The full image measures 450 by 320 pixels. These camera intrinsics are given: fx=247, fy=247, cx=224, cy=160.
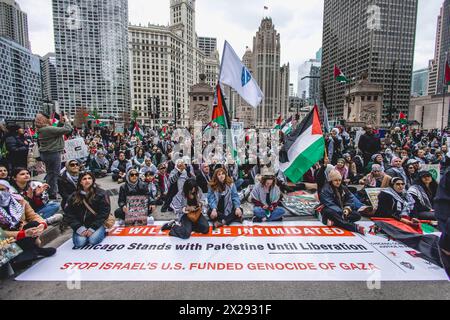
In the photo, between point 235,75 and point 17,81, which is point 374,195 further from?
point 17,81

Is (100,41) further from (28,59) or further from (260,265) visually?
(260,265)

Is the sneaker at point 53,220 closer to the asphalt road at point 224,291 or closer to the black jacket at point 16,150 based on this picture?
the asphalt road at point 224,291

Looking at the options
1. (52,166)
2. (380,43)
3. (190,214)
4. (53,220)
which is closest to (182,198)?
(190,214)

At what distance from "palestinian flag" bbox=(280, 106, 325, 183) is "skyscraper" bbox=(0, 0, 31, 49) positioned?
163 meters

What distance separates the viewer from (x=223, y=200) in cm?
562

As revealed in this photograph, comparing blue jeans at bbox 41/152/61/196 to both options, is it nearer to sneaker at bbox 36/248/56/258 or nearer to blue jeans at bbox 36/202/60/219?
blue jeans at bbox 36/202/60/219

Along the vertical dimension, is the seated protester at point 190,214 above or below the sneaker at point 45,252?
above

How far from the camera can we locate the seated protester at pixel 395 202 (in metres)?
5.37

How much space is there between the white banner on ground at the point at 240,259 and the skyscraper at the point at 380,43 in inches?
3984

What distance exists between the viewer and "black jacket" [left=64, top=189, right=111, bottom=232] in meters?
4.46

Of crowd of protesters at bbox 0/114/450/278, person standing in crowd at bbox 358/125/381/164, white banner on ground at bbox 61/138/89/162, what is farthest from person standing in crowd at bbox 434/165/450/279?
white banner on ground at bbox 61/138/89/162

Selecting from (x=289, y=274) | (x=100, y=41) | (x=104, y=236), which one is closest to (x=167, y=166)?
(x=104, y=236)

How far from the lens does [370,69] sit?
9338cm

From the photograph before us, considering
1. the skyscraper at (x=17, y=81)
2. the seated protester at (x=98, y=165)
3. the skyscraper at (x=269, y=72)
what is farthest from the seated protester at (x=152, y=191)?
the skyscraper at (x=269, y=72)
